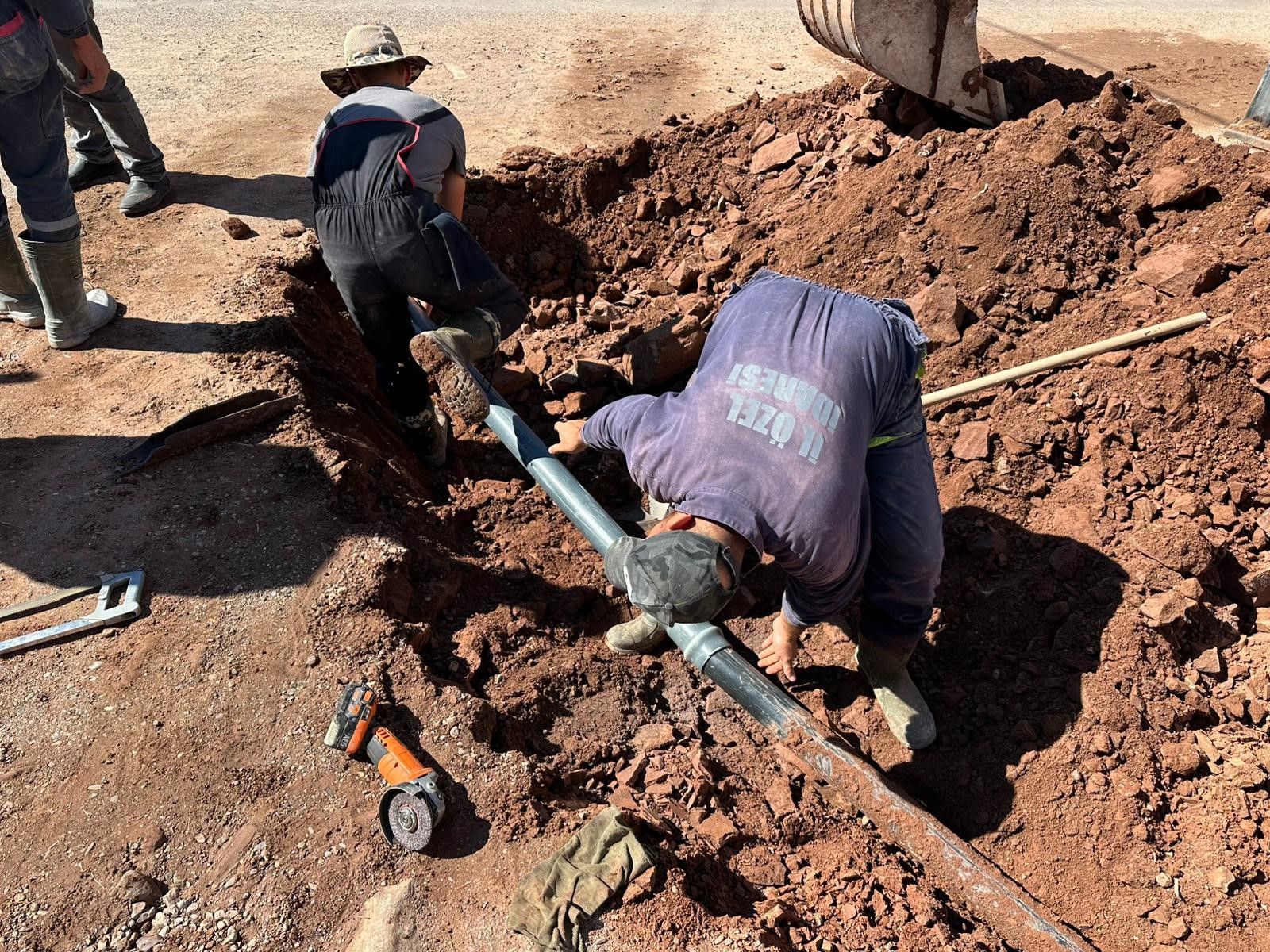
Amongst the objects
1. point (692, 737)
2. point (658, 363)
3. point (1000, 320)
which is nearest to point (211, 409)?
point (658, 363)

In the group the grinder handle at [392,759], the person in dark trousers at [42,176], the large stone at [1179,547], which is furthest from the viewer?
the person in dark trousers at [42,176]

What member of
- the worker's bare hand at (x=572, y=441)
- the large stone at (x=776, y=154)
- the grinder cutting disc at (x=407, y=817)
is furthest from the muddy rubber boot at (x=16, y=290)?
the large stone at (x=776, y=154)

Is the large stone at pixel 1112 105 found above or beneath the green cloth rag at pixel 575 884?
above

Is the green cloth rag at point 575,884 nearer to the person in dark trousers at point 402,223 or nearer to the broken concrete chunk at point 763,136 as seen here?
the person in dark trousers at point 402,223

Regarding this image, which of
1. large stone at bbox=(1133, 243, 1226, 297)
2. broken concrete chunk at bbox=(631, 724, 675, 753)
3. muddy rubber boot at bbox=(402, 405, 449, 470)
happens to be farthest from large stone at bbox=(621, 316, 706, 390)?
large stone at bbox=(1133, 243, 1226, 297)

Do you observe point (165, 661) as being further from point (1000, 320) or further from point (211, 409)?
point (1000, 320)

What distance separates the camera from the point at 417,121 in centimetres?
352

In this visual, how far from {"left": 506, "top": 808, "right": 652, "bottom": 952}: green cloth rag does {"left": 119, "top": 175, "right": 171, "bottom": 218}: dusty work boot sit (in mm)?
4692

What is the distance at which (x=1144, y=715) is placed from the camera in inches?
125

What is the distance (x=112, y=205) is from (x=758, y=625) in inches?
181

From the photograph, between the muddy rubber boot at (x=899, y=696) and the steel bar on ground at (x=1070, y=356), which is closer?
the muddy rubber boot at (x=899, y=696)

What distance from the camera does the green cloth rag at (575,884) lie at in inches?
91.8

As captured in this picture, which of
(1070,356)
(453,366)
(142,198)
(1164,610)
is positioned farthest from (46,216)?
(1164,610)

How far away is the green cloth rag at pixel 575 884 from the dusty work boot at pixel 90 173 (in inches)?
207
